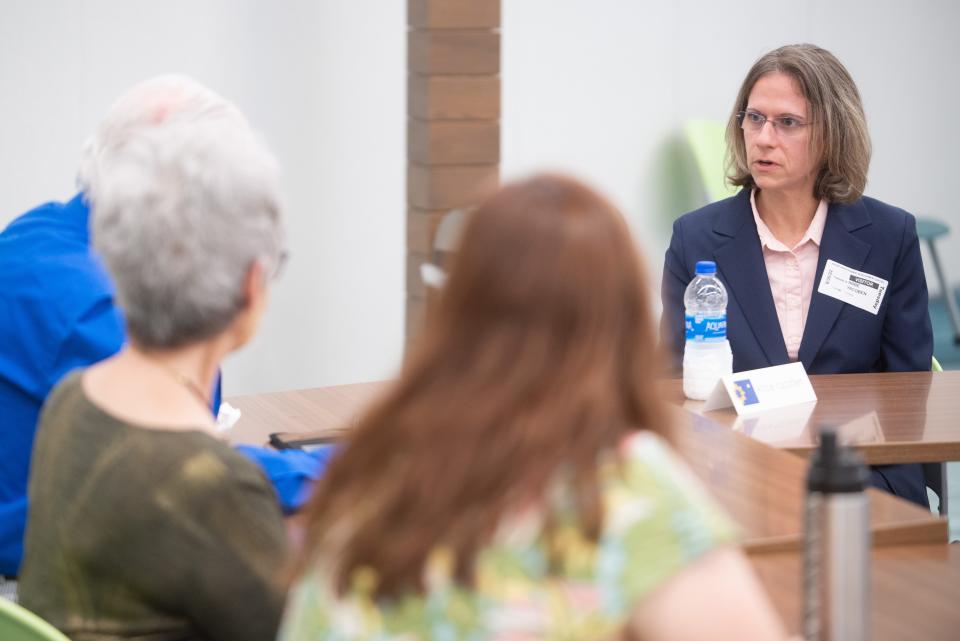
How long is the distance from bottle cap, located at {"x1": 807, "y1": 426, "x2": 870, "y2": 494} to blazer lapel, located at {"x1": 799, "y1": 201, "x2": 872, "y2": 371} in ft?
5.90

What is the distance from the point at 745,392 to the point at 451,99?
2306mm

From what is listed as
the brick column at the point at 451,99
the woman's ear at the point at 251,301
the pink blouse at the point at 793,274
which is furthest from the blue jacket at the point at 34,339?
the brick column at the point at 451,99

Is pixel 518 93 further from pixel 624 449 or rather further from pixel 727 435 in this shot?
pixel 624 449

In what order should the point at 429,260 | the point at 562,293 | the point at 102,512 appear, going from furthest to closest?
1. the point at 429,260
2. the point at 102,512
3. the point at 562,293

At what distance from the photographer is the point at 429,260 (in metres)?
4.84

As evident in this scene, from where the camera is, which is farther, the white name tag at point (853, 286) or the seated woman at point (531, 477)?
the white name tag at point (853, 286)

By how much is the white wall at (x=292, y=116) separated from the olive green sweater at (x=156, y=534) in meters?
3.34

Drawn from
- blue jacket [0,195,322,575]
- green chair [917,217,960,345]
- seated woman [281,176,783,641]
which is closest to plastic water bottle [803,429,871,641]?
seated woman [281,176,783,641]

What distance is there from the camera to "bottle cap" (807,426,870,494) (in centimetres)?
125

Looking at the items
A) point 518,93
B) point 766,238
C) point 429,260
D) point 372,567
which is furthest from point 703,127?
point 372,567

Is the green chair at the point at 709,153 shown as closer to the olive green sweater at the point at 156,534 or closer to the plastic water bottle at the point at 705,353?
the plastic water bottle at the point at 705,353

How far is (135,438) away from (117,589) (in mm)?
181

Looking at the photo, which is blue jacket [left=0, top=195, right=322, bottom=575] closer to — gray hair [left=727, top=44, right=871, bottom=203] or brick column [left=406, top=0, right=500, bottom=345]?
gray hair [left=727, top=44, right=871, bottom=203]

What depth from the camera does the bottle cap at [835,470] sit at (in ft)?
4.09
